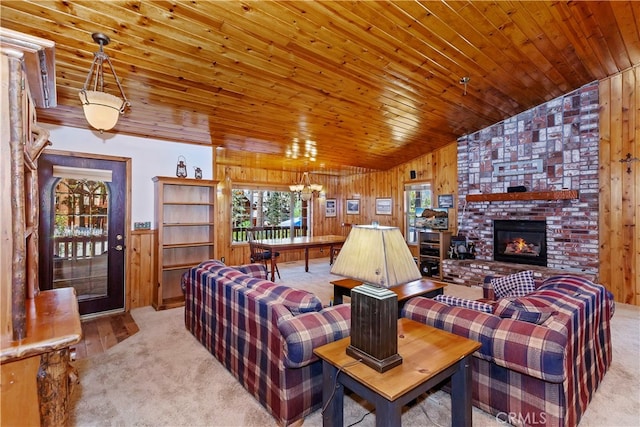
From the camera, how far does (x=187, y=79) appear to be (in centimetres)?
297

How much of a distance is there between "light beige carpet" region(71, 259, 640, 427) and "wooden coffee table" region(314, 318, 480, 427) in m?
0.43

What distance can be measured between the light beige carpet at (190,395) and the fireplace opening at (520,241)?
6.40ft

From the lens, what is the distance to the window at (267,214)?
7516mm

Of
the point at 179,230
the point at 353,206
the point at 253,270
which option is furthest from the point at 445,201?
the point at 179,230

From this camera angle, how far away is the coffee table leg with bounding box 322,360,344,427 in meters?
1.59

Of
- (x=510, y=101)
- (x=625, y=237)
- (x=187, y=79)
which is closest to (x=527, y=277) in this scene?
(x=625, y=237)

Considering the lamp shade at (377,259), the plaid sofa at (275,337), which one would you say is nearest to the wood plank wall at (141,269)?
the plaid sofa at (275,337)

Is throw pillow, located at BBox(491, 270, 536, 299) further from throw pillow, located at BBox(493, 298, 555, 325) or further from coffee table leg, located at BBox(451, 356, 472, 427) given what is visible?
coffee table leg, located at BBox(451, 356, 472, 427)

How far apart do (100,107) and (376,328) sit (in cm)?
251

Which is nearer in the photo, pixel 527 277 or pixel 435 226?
pixel 527 277

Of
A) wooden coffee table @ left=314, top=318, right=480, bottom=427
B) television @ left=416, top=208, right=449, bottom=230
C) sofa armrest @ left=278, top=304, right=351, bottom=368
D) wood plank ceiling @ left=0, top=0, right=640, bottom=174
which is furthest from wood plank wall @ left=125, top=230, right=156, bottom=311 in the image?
television @ left=416, top=208, right=449, bottom=230

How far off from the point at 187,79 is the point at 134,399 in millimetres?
2776

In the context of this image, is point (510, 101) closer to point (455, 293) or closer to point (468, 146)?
point (468, 146)

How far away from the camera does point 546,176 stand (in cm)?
497
